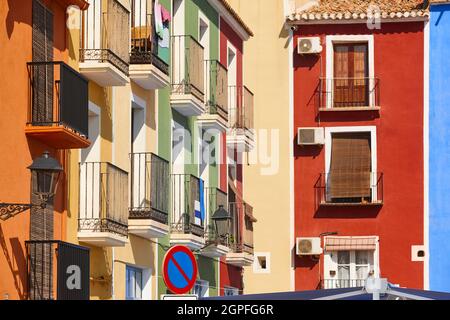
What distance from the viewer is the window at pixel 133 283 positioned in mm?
22670

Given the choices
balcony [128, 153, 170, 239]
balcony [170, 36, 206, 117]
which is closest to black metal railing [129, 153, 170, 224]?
balcony [128, 153, 170, 239]

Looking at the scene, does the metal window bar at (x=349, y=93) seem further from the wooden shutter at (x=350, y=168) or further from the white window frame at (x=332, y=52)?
the wooden shutter at (x=350, y=168)

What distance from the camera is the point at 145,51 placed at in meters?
22.4

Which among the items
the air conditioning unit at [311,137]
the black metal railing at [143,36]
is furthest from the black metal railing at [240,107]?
the black metal railing at [143,36]

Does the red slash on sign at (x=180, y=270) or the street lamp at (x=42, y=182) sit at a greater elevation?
the street lamp at (x=42, y=182)

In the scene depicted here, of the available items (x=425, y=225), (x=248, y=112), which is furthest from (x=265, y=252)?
(x=248, y=112)

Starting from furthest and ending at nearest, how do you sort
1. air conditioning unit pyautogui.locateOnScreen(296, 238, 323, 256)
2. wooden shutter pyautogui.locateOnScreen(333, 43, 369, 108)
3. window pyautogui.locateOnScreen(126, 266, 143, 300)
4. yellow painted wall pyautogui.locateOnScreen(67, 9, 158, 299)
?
wooden shutter pyautogui.locateOnScreen(333, 43, 369, 108) → air conditioning unit pyautogui.locateOnScreen(296, 238, 323, 256) → window pyautogui.locateOnScreen(126, 266, 143, 300) → yellow painted wall pyautogui.locateOnScreen(67, 9, 158, 299)

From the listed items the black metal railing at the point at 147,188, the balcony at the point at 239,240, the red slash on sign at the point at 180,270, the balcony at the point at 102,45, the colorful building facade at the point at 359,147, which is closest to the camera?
the red slash on sign at the point at 180,270

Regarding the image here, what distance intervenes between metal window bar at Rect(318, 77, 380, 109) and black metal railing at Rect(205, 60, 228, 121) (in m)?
9.05

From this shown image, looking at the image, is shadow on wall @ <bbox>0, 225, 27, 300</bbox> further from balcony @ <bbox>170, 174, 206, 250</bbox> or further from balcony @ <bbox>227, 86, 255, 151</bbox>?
balcony @ <bbox>227, 86, 255, 151</bbox>

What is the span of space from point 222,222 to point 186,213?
2.64 m

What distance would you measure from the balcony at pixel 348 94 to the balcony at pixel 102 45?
17.0 metres

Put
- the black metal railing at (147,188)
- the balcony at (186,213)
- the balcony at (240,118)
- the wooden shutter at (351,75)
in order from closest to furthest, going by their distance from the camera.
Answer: the black metal railing at (147,188)
the balcony at (186,213)
the balcony at (240,118)
the wooden shutter at (351,75)

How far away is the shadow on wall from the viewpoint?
16.7 m
